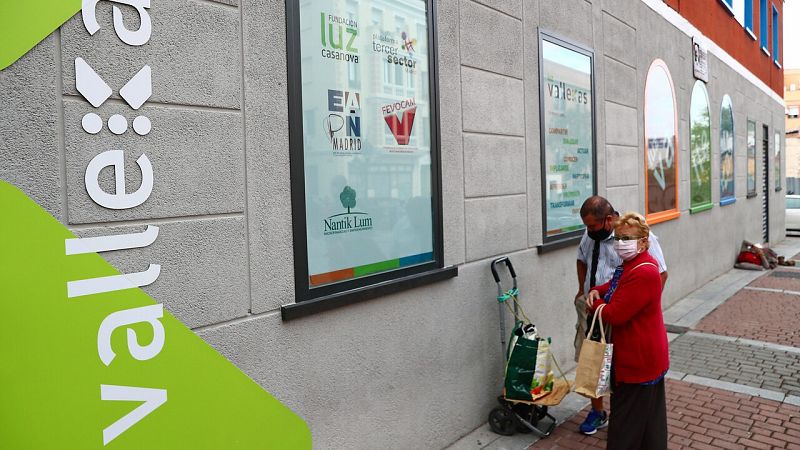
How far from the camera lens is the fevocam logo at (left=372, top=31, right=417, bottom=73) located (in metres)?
4.02

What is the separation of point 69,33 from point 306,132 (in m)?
1.29

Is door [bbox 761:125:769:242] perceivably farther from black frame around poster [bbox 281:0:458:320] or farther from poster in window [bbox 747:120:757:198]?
black frame around poster [bbox 281:0:458:320]

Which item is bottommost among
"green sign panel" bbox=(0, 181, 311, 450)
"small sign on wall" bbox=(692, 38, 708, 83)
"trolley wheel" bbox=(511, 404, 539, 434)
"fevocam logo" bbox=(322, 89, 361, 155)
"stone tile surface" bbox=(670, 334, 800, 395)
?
"stone tile surface" bbox=(670, 334, 800, 395)

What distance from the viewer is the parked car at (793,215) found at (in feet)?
74.4

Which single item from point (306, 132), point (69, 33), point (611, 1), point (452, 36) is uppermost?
point (611, 1)

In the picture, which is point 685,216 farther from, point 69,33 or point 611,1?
point 69,33

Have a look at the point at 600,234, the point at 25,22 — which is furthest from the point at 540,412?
the point at 25,22

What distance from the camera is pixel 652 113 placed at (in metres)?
8.75

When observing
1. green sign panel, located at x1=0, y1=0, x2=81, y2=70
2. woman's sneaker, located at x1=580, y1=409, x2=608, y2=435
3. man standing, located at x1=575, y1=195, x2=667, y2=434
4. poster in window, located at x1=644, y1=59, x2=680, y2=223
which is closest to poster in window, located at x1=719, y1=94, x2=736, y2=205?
poster in window, located at x1=644, y1=59, x2=680, y2=223

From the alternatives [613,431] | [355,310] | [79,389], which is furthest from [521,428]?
[79,389]

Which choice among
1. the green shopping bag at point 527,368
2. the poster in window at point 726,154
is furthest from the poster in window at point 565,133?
the poster in window at point 726,154

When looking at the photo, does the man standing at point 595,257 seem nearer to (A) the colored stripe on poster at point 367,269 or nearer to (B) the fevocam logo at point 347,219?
(A) the colored stripe on poster at point 367,269

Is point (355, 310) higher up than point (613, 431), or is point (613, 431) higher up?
point (355, 310)

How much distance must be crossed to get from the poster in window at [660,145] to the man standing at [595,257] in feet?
12.8
